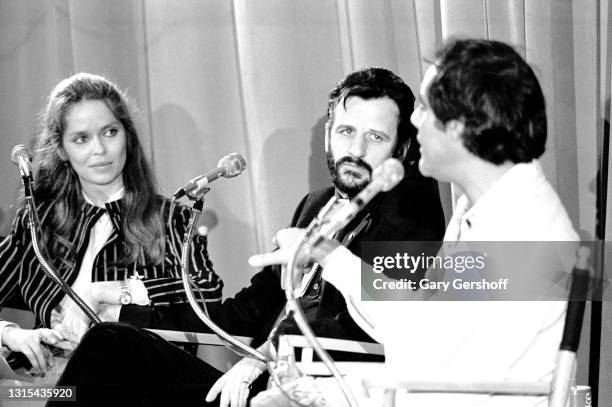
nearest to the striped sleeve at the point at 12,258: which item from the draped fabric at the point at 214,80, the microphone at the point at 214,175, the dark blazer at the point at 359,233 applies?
the draped fabric at the point at 214,80

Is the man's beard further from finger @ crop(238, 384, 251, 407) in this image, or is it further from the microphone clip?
finger @ crop(238, 384, 251, 407)

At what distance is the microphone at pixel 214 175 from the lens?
2.01 metres

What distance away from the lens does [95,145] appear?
2543mm

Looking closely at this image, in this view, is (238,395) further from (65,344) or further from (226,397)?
(65,344)

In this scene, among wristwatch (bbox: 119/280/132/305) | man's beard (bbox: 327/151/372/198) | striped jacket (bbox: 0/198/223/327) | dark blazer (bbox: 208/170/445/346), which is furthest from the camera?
striped jacket (bbox: 0/198/223/327)

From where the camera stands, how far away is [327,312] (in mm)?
2168

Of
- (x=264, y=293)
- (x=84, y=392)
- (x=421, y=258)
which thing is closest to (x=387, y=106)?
(x=421, y=258)

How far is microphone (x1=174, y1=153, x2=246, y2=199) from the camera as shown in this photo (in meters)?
2.01

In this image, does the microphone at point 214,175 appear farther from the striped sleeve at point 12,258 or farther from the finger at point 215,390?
the striped sleeve at point 12,258

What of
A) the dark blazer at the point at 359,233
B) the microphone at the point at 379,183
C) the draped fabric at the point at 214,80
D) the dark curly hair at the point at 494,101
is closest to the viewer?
the microphone at the point at 379,183

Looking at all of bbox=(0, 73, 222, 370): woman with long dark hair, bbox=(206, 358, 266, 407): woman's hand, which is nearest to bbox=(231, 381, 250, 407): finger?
bbox=(206, 358, 266, 407): woman's hand

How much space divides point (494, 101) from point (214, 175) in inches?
27.4

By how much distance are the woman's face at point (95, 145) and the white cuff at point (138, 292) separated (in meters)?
0.31

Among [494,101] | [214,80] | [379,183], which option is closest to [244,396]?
[379,183]
